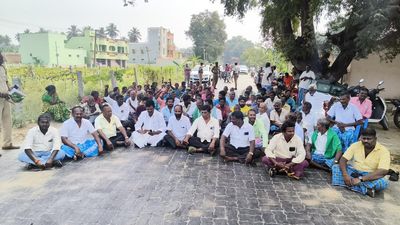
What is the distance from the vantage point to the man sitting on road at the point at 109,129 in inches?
276

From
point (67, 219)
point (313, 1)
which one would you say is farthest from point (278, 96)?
point (67, 219)

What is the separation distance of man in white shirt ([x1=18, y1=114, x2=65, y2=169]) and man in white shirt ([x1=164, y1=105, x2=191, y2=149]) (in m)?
2.37

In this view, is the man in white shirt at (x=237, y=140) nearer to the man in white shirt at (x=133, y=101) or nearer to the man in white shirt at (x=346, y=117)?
the man in white shirt at (x=346, y=117)

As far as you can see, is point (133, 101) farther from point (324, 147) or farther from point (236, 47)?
point (236, 47)

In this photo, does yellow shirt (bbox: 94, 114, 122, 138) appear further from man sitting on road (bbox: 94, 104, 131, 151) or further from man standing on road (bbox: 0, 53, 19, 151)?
man standing on road (bbox: 0, 53, 19, 151)

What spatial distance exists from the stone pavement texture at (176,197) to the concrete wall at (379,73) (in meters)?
11.3

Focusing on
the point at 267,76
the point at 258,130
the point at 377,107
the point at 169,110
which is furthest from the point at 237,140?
the point at 267,76

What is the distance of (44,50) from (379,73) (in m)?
47.9

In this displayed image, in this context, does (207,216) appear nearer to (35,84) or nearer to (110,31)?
(35,84)

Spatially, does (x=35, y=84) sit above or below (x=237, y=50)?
below

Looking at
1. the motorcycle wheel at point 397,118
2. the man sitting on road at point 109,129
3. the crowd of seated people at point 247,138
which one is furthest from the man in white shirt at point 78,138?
the motorcycle wheel at point 397,118

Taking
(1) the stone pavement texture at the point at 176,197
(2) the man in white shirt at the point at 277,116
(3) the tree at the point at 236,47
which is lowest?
(1) the stone pavement texture at the point at 176,197

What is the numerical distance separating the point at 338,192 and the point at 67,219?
390 centimetres

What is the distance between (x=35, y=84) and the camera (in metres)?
13.5
